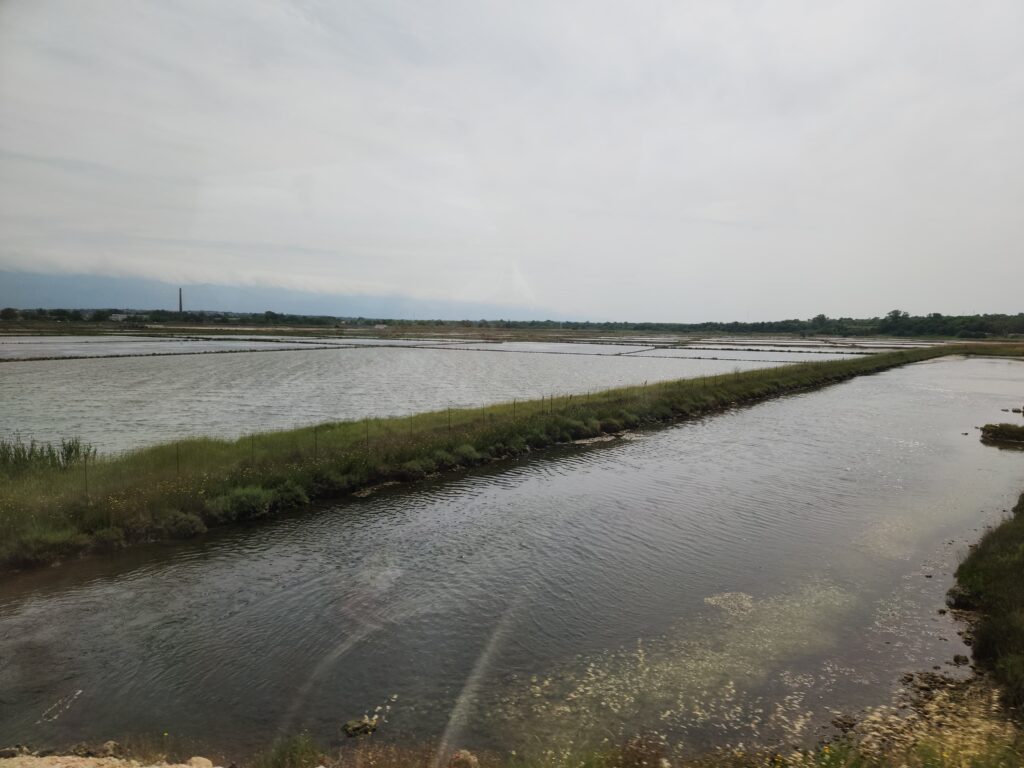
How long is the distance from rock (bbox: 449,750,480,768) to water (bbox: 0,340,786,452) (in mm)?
18816

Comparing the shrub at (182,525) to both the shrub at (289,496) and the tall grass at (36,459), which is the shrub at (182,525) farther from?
the tall grass at (36,459)

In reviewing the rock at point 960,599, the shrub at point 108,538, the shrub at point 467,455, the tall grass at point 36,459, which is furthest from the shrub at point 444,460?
the rock at point 960,599

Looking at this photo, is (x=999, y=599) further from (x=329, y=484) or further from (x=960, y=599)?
(x=329, y=484)

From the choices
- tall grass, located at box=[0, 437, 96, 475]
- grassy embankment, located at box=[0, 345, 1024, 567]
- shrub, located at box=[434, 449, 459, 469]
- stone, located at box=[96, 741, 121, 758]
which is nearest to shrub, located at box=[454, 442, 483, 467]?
grassy embankment, located at box=[0, 345, 1024, 567]

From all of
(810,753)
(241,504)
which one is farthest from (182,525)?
(810,753)

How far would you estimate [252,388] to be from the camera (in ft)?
123

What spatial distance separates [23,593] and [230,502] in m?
4.68

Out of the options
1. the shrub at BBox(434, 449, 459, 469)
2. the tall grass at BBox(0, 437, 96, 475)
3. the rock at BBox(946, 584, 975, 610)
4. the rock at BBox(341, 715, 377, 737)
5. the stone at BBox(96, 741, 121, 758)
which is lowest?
the rock at BBox(341, 715, 377, 737)

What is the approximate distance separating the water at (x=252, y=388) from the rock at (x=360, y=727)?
17202 millimetres

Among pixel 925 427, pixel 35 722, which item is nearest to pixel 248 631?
pixel 35 722

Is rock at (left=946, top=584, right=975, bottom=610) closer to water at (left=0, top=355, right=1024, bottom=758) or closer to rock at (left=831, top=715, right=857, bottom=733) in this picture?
water at (left=0, top=355, right=1024, bottom=758)

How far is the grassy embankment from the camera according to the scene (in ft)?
Result: 42.5

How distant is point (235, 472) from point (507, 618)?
10.0 metres

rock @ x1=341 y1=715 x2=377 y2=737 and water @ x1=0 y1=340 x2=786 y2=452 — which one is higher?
water @ x1=0 y1=340 x2=786 y2=452
